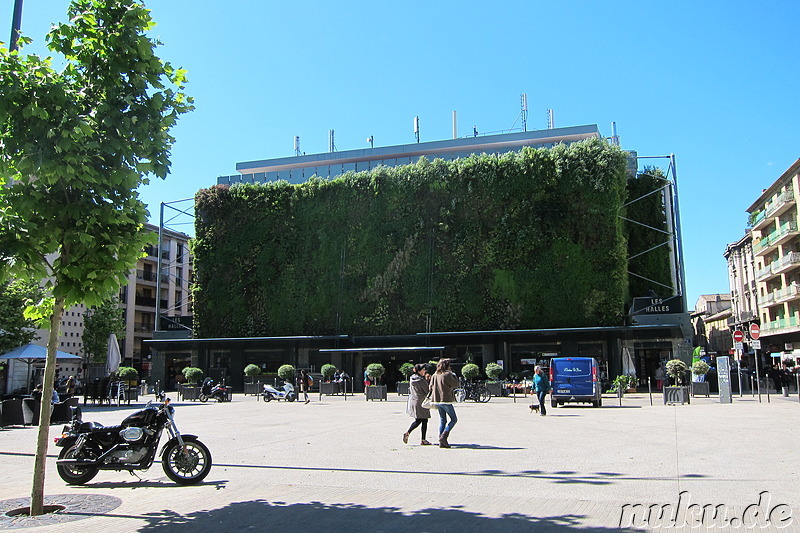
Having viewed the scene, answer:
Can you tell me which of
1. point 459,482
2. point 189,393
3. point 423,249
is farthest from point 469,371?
point 459,482

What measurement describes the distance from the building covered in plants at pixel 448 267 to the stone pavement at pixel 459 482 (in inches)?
940

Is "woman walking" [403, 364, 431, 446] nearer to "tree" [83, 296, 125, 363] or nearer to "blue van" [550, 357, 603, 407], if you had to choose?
"blue van" [550, 357, 603, 407]

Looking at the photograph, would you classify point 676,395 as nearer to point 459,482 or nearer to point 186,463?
point 459,482

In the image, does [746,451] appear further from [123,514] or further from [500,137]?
[500,137]

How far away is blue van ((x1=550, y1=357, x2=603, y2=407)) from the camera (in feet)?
78.3

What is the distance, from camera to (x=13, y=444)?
1321 cm

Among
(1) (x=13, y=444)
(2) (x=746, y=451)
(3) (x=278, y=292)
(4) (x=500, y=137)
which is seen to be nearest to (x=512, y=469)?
(2) (x=746, y=451)

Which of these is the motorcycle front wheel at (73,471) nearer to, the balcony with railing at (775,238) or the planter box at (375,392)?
the planter box at (375,392)

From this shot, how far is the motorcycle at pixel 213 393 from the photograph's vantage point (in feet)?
103

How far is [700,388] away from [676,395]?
14.9ft

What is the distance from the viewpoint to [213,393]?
103 feet

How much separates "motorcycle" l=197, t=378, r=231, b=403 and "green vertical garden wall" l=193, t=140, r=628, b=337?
12.8 meters

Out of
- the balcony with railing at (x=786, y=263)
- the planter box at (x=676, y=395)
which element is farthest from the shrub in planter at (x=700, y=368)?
the balcony with railing at (x=786, y=263)

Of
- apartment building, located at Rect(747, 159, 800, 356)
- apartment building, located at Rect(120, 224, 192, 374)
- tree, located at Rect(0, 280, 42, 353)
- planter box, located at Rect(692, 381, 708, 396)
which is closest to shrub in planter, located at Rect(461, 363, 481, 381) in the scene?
planter box, located at Rect(692, 381, 708, 396)
